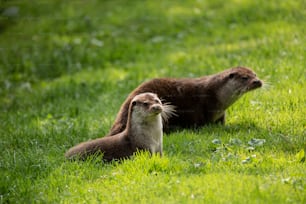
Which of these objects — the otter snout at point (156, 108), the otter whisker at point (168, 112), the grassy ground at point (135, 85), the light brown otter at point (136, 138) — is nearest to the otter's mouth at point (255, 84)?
the grassy ground at point (135, 85)

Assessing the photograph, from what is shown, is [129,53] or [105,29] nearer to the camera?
[129,53]

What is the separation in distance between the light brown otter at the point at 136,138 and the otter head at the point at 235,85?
1.70 m

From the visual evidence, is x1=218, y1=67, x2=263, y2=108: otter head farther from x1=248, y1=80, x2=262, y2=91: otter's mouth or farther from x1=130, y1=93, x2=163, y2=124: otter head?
x1=130, y1=93, x2=163, y2=124: otter head

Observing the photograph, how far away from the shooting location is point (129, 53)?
49.5 feet

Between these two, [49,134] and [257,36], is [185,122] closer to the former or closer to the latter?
[49,134]

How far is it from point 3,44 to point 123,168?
11.2 m

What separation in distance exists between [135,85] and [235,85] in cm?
322

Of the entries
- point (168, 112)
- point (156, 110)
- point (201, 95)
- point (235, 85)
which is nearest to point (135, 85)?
point (201, 95)

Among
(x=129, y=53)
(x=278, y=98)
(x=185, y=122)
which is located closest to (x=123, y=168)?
(x=185, y=122)

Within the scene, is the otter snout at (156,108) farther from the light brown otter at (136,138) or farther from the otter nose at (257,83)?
the otter nose at (257,83)

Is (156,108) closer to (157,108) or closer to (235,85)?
(157,108)

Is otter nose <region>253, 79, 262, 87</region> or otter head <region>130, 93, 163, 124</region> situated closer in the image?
otter head <region>130, 93, 163, 124</region>

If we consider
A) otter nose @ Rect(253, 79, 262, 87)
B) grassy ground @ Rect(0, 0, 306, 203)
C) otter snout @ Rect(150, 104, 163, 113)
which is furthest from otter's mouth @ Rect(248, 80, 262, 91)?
otter snout @ Rect(150, 104, 163, 113)

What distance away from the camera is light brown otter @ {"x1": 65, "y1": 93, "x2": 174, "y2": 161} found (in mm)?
7609
